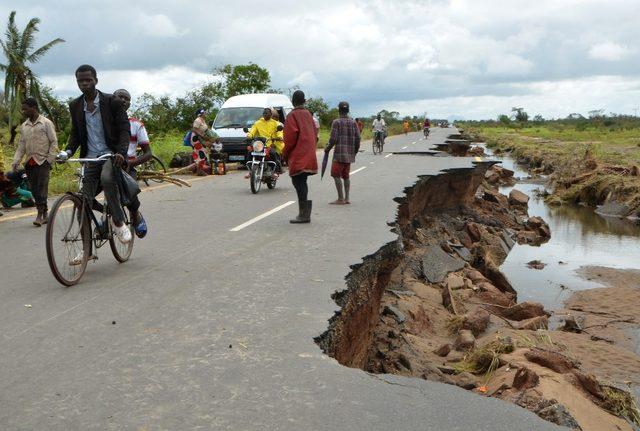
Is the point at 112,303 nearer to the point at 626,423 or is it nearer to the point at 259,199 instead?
the point at 626,423

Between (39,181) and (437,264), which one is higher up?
(39,181)

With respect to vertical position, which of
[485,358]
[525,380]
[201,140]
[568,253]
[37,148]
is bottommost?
[568,253]

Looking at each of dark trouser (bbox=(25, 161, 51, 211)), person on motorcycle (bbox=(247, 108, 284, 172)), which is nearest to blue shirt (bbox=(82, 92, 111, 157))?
dark trouser (bbox=(25, 161, 51, 211))

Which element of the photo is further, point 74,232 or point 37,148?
point 37,148

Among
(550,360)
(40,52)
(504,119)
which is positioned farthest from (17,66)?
(504,119)

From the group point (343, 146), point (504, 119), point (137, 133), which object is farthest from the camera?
point (504, 119)

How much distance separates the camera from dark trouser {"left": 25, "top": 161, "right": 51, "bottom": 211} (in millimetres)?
9789

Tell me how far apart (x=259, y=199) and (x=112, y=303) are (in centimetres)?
723

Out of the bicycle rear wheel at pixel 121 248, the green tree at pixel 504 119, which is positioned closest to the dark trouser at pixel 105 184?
the bicycle rear wheel at pixel 121 248

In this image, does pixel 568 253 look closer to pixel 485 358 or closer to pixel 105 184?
pixel 485 358

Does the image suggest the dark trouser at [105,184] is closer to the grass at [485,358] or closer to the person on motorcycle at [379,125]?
the grass at [485,358]

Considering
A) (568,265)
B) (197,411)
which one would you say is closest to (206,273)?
(197,411)

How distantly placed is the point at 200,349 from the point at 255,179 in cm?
927

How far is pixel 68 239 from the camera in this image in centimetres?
588
